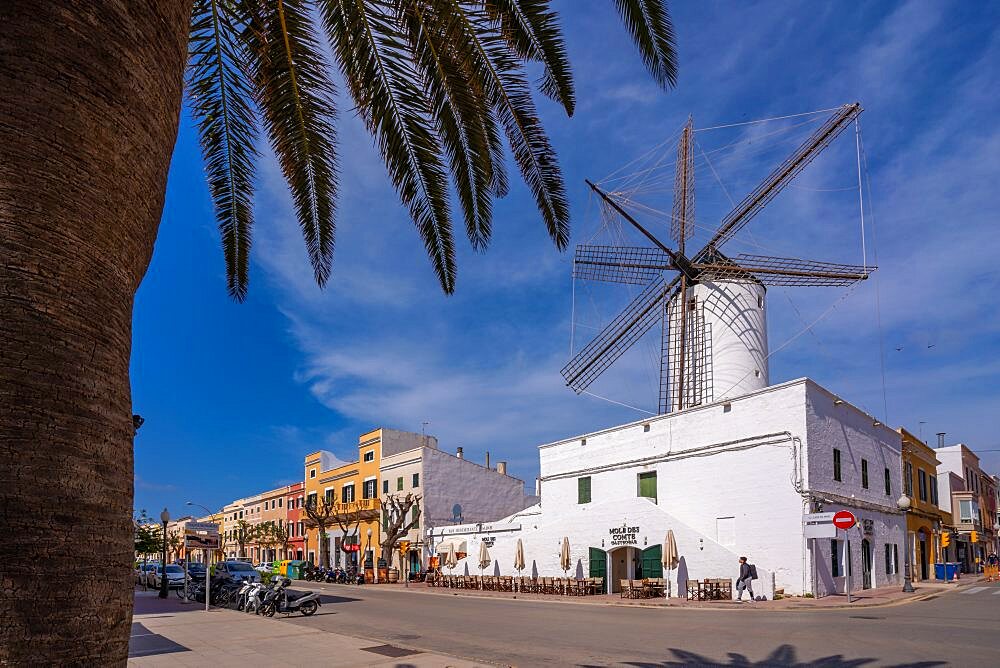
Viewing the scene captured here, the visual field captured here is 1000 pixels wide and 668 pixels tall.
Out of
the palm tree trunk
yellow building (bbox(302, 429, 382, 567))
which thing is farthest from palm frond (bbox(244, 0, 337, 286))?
yellow building (bbox(302, 429, 382, 567))

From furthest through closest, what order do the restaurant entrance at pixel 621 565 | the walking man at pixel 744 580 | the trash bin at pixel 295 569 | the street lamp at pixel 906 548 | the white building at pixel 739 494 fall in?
1. the trash bin at pixel 295 569
2. the restaurant entrance at pixel 621 565
3. the street lamp at pixel 906 548
4. the white building at pixel 739 494
5. the walking man at pixel 744 580

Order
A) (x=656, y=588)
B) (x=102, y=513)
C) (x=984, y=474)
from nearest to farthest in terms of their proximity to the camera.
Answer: (x=102, y=513) < (x=656, y=588) < (x=984, y=474)

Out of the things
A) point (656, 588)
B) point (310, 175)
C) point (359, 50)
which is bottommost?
point (656, 588)

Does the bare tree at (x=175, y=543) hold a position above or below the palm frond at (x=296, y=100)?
below

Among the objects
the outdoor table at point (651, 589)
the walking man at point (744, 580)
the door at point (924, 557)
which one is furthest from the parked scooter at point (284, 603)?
the door at point (924, 557)

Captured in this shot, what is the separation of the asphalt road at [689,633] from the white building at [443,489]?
1005 inches

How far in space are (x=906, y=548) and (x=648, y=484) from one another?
12.1 metres

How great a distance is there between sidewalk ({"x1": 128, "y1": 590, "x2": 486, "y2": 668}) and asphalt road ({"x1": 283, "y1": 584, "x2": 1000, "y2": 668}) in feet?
3.01

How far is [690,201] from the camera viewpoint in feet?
126

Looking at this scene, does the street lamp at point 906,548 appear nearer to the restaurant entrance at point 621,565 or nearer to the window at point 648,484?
the window at point 648,484

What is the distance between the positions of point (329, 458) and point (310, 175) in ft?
206

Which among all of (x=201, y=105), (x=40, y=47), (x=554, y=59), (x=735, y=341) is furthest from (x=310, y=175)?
(x=735, y=341)

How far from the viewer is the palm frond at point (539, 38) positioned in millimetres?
7367

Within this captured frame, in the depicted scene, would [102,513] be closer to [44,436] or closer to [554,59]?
[44,436]
